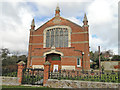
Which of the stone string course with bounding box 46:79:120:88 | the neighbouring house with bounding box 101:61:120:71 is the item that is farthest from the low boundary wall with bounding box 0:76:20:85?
the neighbouring house with bounding box 101:61:120:71

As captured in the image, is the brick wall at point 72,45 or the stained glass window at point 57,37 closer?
the brick wall at point 72,45

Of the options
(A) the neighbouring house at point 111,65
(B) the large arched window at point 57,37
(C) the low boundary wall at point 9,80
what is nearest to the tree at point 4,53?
(B) the large arched window at point 57,37

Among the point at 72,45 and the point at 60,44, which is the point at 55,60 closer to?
the point at 60,44

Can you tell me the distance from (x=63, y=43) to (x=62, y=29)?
3.11 meters

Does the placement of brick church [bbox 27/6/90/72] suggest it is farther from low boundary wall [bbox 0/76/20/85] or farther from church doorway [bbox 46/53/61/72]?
low boundary wall [bbox 0/76/20/85]

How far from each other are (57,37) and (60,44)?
1.69m

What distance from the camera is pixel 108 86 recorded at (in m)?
8.16

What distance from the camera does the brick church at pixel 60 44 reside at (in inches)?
680

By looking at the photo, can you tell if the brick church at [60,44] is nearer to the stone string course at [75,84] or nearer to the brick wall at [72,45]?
the brick wall at [72,45]

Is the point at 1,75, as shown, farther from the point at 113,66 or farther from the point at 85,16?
the point at 113,66

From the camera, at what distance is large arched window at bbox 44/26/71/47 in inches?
790

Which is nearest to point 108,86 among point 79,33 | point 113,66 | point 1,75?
point 1,75

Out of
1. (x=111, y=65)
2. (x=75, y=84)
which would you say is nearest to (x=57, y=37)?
(x=75, y=84)

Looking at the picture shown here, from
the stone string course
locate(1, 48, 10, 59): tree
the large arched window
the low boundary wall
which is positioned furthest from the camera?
locate(1, 48, 10, 59): tree
